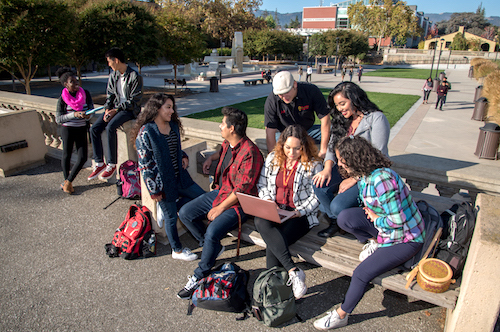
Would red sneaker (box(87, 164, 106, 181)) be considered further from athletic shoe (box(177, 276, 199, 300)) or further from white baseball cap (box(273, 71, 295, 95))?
white baseball cap (box(273, 71, 295, 95))

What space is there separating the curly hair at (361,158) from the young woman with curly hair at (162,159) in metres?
1.94

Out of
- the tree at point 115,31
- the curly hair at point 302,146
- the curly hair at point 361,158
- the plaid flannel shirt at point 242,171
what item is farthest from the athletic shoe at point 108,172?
the tree at point 115,31

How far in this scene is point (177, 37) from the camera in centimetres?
2112

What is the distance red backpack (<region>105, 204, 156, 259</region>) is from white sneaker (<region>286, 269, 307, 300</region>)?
1.71 meters

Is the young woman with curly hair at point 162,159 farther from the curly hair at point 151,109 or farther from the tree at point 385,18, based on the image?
the tree at point 385,18

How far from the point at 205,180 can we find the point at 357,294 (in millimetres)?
2778

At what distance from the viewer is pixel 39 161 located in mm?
6570

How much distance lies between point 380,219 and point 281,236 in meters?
0.90

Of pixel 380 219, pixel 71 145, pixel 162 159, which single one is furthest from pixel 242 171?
pixel 71 145

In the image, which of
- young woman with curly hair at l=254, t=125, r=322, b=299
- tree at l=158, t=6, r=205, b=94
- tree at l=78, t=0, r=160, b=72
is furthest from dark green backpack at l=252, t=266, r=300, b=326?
tree at l=158, t=6, r=205, b=94

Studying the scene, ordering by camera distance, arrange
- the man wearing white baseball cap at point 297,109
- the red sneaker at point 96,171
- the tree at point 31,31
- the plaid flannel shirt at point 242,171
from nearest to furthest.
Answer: the plaid flannel shirt at point 242,171 < the man wearing white baseball cap at point 297,109 < the red sneaker at point 96,171 < the tree at point 31,31

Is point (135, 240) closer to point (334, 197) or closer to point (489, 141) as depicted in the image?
point (334, 197)

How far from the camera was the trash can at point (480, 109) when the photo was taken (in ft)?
48.3

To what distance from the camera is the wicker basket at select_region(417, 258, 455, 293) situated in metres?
2.57
